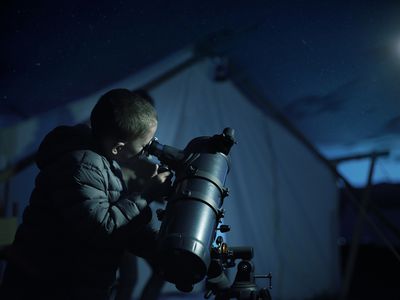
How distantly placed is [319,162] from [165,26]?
2.16 m

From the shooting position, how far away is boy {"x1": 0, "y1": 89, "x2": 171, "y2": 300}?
37.7 inches

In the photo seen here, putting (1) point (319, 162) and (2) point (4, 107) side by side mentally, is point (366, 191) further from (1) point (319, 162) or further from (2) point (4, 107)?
(2) point (4, 107)

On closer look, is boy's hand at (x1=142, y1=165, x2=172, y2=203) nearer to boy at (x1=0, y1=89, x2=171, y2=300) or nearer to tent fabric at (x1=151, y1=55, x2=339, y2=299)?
boy at (x1=0, y1=89, x2=171, y2=300)

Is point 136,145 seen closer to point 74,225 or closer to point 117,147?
point 117,147

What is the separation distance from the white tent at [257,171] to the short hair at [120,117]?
100 centimetres

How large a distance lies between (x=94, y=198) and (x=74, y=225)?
3.6 inches

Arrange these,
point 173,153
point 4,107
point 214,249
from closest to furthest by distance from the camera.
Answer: point 214,249
point 173,153
point 4,107

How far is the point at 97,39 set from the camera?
151cm

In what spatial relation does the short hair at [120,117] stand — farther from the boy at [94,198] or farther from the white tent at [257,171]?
the white tent at [257,171]

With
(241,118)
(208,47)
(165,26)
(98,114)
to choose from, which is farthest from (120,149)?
(241,118)

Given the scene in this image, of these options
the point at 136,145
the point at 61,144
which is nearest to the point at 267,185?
the point at 136,145

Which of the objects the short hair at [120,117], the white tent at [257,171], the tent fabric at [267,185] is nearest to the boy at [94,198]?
the short hair at [120,117]

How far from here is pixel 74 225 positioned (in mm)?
910

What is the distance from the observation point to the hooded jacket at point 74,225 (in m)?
0.93
